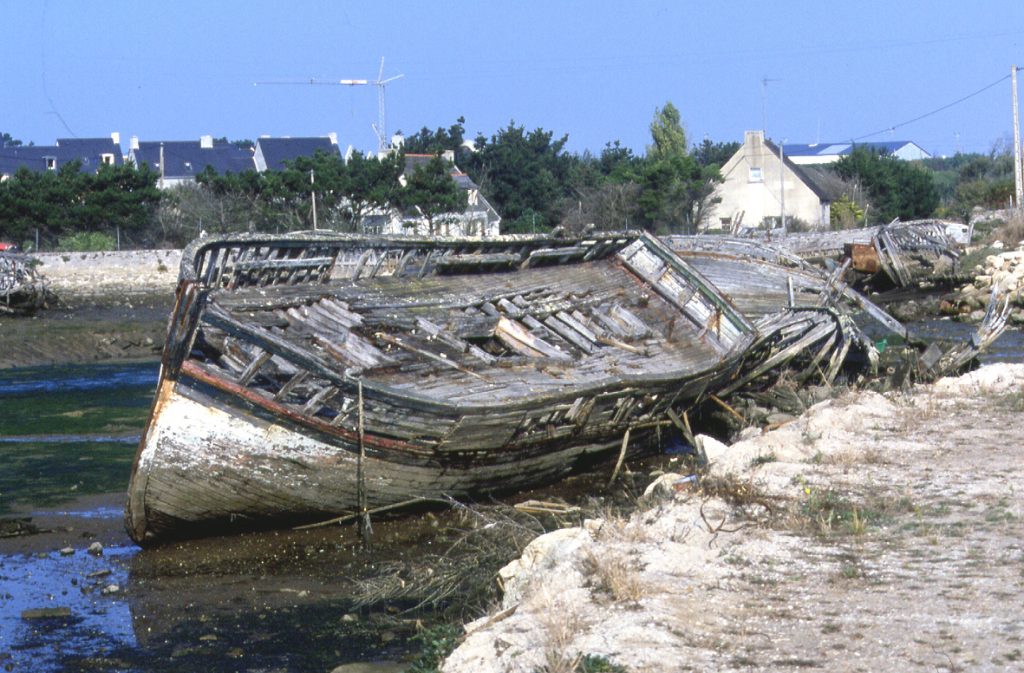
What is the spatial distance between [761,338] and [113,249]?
29.2 metres

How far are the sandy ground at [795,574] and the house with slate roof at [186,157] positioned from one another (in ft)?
183

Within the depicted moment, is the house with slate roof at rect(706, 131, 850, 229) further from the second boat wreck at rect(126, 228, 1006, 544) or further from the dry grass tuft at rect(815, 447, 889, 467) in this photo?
the dry grass tuft at rect(815, 447, 889, 467)

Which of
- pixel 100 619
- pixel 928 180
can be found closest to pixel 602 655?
→ pixel 100 619

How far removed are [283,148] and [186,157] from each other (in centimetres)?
623

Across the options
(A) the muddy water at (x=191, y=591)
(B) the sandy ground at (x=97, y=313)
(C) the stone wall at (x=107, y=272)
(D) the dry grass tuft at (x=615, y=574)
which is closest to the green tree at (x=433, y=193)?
(B) the sandy ground at (x=97, y=313)

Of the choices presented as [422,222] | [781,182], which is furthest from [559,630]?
[781,182]

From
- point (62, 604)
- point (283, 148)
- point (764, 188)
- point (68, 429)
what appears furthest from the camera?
point (283, 148)

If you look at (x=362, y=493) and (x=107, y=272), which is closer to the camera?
(x=362, y=493)

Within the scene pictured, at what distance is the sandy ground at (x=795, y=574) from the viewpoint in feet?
19.0

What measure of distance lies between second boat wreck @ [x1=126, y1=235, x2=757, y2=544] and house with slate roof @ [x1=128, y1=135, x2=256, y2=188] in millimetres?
49702

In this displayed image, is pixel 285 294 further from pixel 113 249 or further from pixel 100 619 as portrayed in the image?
pixel 113 249

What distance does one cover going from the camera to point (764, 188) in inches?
2197

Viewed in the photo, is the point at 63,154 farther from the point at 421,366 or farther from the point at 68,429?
the point at 421,366

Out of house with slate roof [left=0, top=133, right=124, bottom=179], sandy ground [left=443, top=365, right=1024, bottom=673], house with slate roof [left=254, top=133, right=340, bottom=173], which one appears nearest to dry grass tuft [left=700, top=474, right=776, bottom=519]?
sandy ground [left=443, top=365, right=1024, bottom=673]
